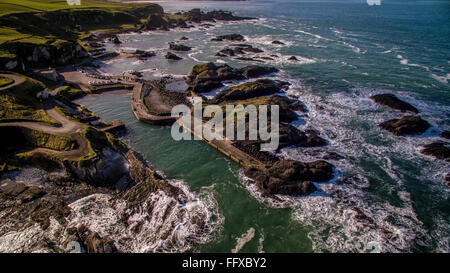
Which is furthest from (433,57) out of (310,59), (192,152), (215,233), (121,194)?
(121,194)

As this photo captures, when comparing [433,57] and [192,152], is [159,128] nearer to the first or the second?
[192,152]

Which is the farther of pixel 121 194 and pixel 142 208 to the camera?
pixel 121 194

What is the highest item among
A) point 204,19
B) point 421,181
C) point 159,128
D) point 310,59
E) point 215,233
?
point 204,19

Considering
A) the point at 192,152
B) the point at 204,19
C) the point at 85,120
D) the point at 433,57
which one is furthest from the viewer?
the point at 204,19

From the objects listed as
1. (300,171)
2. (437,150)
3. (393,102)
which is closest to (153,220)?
(300,171)

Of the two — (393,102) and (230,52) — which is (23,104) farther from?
(393,102)

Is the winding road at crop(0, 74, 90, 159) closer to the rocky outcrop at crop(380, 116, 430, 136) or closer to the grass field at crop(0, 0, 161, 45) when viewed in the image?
the grass field at crop(0, 0, 161, 45)

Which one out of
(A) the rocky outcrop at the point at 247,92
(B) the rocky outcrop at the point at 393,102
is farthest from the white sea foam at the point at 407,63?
(A) the rocky outcrop at the point at 247,92
